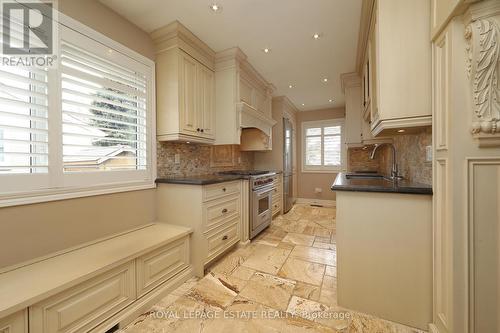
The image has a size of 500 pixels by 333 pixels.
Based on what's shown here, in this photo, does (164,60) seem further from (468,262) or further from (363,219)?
(468,262)

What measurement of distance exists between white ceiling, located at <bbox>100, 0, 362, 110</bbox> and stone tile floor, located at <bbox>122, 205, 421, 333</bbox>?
2.59 meters

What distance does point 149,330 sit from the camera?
4.62 ft

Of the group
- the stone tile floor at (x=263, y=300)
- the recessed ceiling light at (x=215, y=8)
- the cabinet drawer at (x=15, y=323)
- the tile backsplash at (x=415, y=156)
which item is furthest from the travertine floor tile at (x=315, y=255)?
the recessed ceiling light at (x=215, y=8)

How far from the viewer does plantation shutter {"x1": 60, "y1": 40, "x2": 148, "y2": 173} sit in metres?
1.63

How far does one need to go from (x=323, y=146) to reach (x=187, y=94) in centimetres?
417

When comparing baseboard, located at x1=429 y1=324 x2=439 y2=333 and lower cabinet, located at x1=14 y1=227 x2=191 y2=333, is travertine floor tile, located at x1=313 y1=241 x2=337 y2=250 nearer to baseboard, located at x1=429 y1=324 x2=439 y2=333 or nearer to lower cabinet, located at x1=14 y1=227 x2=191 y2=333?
baseboard, located at x1=429 y1=324 x2=439 y2=333

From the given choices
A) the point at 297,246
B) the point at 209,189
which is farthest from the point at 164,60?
the point at 297,246

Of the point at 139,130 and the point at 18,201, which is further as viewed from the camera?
the point at 139,130

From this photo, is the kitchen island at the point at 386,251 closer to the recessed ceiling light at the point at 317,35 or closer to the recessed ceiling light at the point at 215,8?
the recessed ceiling light at the point at 317,35

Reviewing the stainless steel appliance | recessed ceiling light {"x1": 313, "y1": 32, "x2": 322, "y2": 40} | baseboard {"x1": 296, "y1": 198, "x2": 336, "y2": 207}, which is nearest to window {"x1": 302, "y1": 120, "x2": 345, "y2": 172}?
baseboard {"x1": 296, "y1": 198, "x2": 336, "y2": 207}

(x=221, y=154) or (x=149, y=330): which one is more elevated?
(x=221, y=154)

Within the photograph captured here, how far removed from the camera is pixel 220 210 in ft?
7.72

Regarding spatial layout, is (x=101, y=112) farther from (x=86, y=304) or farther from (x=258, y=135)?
(x=258, y=135)

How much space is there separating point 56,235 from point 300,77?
369cm
